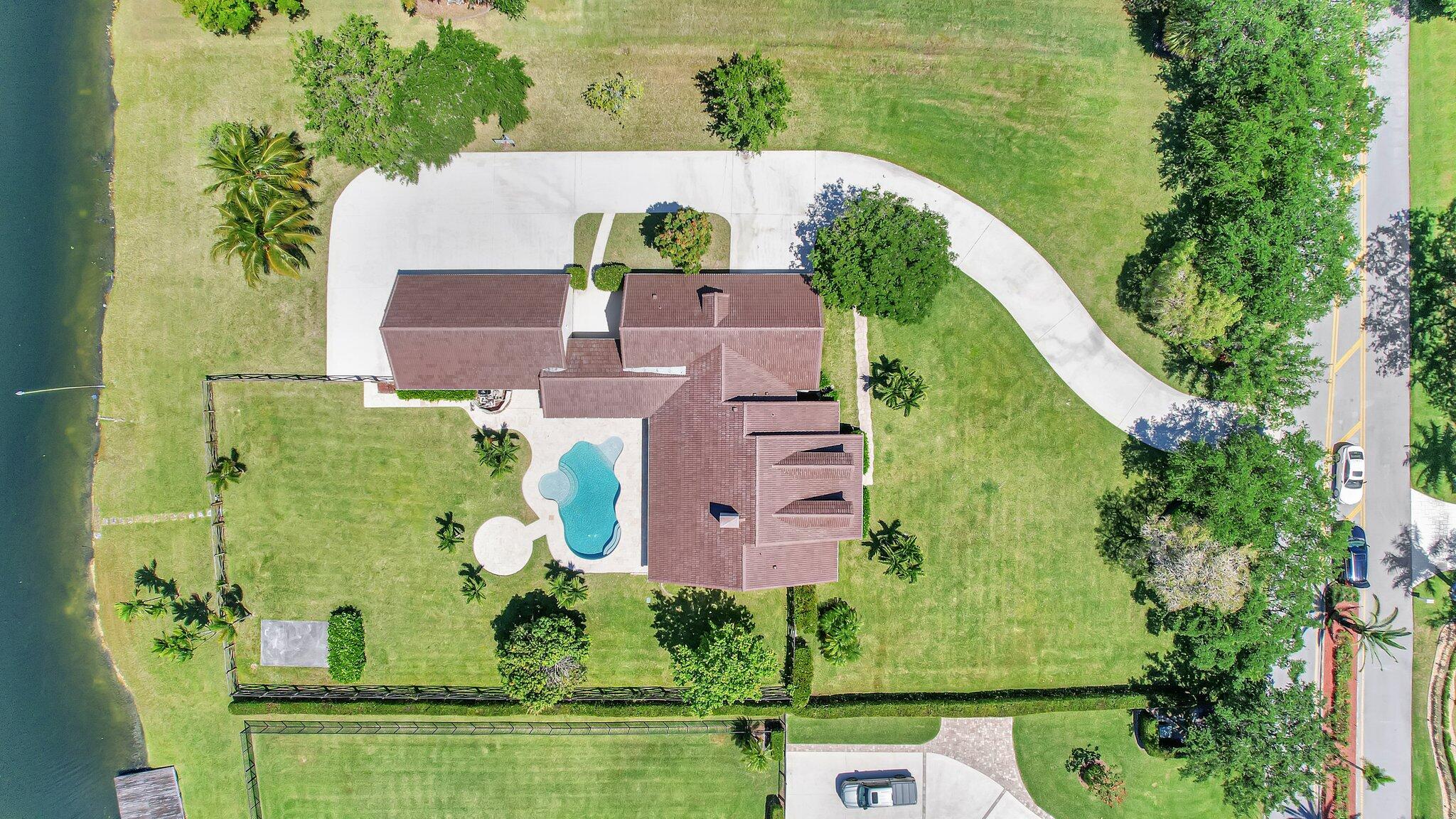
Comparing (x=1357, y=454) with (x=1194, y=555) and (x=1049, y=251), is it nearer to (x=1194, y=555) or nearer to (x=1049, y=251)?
(x=1194, y=555)

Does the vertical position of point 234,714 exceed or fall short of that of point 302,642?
it falls short

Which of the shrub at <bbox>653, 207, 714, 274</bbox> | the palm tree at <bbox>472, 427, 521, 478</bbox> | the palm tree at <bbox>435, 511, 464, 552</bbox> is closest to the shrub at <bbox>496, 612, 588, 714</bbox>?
the palm tree at <bbox>435, 511, 464, 552</bbox>

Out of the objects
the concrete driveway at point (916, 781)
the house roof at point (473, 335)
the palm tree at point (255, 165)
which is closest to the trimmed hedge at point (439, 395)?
the house roof at point (473, 335)

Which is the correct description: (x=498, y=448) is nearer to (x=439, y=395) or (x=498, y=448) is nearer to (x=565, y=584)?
(x=439, y=395)

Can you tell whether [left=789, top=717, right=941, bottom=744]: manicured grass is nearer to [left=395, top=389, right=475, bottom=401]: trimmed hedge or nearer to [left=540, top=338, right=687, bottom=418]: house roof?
[left=540, top=338, right=687, bottom=418]: house roof

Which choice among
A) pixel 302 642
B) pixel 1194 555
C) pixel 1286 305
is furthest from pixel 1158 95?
pixel 302 642

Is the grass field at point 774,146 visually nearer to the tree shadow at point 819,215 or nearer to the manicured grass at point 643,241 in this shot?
the tree shadow at point 819,215
